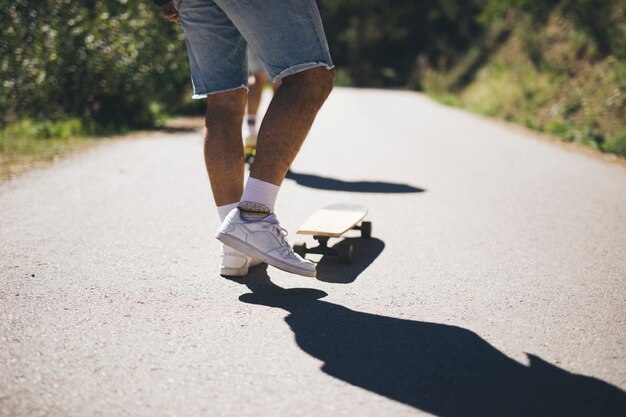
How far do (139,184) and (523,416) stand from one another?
3.83m

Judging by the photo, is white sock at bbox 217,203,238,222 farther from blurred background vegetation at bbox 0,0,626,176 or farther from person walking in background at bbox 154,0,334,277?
blurred background vegetation at bbox 0,0,626,176

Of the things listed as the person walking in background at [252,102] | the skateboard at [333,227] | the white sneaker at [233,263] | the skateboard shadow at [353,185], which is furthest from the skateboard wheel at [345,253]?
the person walking in background at [252,102]

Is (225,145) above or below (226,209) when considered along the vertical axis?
above

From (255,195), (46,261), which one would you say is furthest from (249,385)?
(46,261)

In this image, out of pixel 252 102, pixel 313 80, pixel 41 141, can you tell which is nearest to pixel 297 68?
pixel 313 80

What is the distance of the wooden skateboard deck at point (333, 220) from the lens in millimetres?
3116

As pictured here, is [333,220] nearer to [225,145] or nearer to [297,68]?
[225,145]

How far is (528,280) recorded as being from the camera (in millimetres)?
2984

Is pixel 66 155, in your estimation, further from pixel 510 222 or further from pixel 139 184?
pixel 510 222

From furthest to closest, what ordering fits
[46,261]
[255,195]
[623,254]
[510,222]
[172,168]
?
[172,168], [510,222], [623,254], [46,261], [255,195]

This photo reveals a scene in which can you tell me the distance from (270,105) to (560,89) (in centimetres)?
985

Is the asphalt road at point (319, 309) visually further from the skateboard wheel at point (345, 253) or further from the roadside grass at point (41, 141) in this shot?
the roadside grass at point (41, 141)

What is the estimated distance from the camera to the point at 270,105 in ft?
8.79

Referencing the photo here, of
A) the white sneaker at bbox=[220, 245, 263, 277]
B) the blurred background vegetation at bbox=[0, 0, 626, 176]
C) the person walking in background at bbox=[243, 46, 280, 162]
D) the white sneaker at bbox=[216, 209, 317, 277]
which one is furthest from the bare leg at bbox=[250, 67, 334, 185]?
the blurred background vegetation at bbox=[0, 0, 626, 176]
